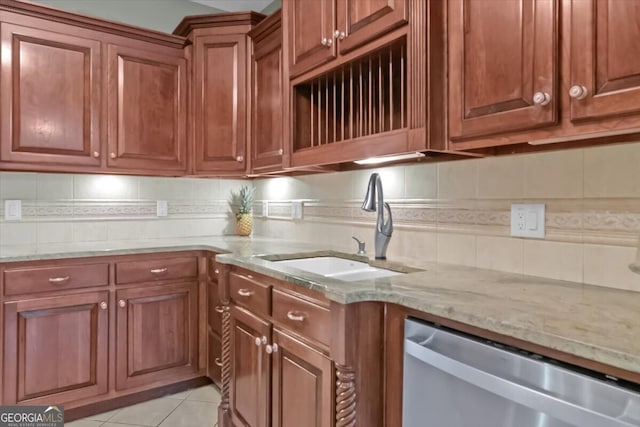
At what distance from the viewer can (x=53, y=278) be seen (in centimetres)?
198

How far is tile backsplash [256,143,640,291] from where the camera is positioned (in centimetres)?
116

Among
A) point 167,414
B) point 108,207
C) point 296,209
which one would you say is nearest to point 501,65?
point 296,209

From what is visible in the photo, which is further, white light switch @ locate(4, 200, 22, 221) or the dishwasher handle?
white light switch @ locate(4, 200, 22, 221)

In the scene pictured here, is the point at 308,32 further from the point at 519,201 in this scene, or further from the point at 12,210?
the point at 12,210

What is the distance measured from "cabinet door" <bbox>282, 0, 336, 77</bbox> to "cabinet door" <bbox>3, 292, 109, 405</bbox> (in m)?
1.57

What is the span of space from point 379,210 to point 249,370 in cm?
86

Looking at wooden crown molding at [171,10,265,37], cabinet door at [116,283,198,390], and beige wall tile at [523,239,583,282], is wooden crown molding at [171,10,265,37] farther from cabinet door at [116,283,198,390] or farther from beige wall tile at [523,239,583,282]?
beige wall tile at [523,239,583,282]

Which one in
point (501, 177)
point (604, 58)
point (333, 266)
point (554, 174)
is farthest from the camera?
point (333, 266)

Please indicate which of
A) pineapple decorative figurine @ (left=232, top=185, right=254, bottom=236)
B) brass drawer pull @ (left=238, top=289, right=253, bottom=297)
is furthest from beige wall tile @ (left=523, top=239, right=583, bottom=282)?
pineapple decorative figurine @ (left=232, top=185, right=254, bottom=236)

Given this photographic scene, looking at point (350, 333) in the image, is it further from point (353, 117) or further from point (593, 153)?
point (353, 117)

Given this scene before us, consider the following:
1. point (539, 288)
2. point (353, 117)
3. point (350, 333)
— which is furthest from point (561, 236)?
point (353, 117)

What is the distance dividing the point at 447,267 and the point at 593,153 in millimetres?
605

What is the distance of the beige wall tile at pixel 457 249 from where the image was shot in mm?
1547

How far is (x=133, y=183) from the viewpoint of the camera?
8.77ft
